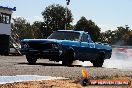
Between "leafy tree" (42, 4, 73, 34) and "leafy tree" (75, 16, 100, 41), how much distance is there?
1164 centimetres

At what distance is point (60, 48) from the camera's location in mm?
17578

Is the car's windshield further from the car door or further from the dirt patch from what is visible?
the dirt patch

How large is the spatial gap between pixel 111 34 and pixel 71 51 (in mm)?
135656

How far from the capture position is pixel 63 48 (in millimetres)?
17750

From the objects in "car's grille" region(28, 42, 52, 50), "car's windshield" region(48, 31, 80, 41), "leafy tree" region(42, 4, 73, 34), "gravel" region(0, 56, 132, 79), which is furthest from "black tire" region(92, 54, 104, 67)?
"leafy tree" region(42, 4, 73, 34)

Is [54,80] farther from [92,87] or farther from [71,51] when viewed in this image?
[71,51]

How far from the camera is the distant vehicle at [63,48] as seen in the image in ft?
57.6

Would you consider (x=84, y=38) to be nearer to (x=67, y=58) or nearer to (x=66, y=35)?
(x=66, y=35)

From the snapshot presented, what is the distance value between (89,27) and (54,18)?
1409cm

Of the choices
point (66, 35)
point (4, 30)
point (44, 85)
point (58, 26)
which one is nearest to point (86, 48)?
point (66, 35)

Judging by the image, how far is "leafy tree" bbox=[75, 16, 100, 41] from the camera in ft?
358

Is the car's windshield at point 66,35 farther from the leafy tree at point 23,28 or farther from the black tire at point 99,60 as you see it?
the leafy tree at point 23,28

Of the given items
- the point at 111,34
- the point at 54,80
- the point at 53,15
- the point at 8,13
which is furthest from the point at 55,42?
the point at 111,34

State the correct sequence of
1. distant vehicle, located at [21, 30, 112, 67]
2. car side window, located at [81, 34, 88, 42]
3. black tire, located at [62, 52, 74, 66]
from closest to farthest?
distant vehicle, located at [21, 30, 112, 67] < black tire, located at [62, 52, 74, 66] < car side window, located at [81, 34, 88, 42]
